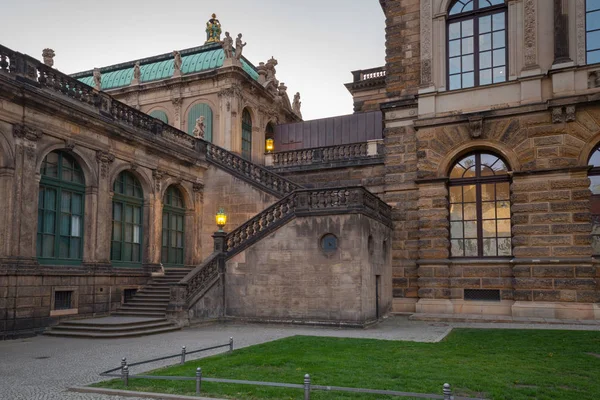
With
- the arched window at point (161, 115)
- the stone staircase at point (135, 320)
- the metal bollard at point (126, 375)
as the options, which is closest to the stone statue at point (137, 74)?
the arched window at point (161, 115)

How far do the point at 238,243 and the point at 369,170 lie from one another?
325 inches

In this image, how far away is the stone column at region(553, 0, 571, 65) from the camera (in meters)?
20.3

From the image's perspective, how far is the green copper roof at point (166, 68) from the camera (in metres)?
34.9

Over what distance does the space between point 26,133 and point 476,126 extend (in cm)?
1584

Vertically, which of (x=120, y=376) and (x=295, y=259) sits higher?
(x=295, y=259)

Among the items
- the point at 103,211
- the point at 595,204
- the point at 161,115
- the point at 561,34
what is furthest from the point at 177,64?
the point at 595,204

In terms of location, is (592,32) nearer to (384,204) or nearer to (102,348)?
(384,204)

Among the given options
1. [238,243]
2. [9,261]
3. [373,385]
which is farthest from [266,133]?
[373,385]

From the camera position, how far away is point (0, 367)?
11828mm

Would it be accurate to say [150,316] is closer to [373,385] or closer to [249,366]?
[249,366]

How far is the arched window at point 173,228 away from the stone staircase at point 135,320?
201 centimetres

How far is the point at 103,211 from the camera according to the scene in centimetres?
2083

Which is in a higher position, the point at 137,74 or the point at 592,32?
the point at 137,74

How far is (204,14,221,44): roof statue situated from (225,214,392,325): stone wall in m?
23.5
